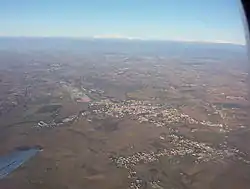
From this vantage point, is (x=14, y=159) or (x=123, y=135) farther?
(x=123, y=135)

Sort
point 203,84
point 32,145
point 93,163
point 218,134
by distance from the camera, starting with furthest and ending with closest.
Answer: point 203,84
point 218,134
point 32,145
point 93,163

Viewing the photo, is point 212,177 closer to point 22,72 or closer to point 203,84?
point 203,84

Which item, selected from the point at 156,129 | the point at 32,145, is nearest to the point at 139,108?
the point at 156,129

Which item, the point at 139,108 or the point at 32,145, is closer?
the point at 32,145

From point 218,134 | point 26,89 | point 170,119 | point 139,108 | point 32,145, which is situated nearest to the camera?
point 32,145

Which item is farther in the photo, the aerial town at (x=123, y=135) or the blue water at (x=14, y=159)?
the blue water at (x=14, y=159)

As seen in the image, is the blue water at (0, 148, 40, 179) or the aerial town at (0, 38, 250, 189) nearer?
the aerial town at (0, 38, 250, 189)
